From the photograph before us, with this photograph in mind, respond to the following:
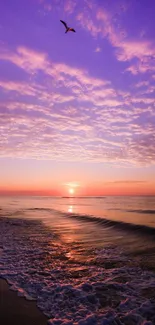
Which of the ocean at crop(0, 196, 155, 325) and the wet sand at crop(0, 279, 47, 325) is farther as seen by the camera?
the ocean at crop(0, 196, 155, 325)

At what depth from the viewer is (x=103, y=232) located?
19.7 m

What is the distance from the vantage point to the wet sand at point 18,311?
548 centimetres

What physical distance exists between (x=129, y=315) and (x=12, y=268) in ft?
18.1

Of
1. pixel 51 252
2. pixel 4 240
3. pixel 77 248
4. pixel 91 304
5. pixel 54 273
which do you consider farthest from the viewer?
pixel 4 240

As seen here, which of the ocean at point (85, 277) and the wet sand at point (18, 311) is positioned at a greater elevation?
the wet sand at point (18, 311)

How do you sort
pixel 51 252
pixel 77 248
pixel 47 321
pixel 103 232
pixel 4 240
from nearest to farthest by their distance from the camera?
pixel 47 321 < pixel 51 252 < pixel 77 248 < pixel 4 240 < pixel 103 232

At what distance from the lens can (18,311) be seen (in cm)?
598

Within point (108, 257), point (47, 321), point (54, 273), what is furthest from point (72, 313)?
point (108, 257)

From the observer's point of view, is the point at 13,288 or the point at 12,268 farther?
the point at 12,268

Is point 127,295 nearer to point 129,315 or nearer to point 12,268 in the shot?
point 129,315

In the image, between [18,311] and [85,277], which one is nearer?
[18,311]

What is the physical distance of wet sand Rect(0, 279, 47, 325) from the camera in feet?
18.0

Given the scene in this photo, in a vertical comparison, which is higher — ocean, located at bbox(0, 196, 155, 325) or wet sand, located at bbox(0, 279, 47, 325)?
wet sand, located at bbox(0, 279, 47, 325)

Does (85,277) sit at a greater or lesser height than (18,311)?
lesser
